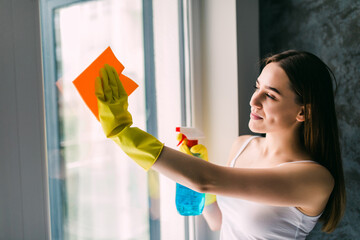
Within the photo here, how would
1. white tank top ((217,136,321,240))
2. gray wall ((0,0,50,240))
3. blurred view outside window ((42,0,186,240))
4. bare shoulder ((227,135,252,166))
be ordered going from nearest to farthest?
gray wall ((0,0,50,240))
blurred view outside window ((42,0,186,240))
white tank top ((217,136,321,240))
bare shoulder ((227,135,252,166))

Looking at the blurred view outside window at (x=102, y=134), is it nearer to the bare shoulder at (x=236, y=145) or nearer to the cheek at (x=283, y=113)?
the bare shoulder at (x=236, y=145)

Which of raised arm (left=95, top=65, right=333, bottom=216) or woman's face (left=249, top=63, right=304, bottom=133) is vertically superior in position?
woman's face (left=249, top=63, right=304, bottom=133)

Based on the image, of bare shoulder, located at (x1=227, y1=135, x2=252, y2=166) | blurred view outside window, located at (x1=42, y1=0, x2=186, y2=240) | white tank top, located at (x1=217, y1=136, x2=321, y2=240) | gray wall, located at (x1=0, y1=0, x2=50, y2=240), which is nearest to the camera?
gray wall, located at (x1=0, y1=0, x2=50, y2=240)

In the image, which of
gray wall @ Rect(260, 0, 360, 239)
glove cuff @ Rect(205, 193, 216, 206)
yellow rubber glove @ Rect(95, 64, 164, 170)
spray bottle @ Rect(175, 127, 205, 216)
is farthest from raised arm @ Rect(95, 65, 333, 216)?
gray wall @ Rect(260, 0, 360, 239)

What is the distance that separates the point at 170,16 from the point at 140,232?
0.85 meters

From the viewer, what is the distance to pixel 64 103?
777 mm

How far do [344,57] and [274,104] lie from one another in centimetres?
56

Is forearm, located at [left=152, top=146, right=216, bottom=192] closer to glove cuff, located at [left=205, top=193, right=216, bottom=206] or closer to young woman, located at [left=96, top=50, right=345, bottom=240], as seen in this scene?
young woman, located at [left=96, top=50, right=345, bottom=240]

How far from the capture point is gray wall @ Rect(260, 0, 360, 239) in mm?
1173

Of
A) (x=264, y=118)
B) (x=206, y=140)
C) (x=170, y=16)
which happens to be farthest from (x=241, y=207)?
(x=170, y=16)

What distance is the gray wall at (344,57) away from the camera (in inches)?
46.2

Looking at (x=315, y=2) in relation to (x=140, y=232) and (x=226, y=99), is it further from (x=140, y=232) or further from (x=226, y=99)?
(x=140, y=232)

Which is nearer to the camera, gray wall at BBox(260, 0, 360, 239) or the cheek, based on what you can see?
the cheek

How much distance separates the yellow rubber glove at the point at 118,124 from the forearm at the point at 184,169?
0.07 feet
